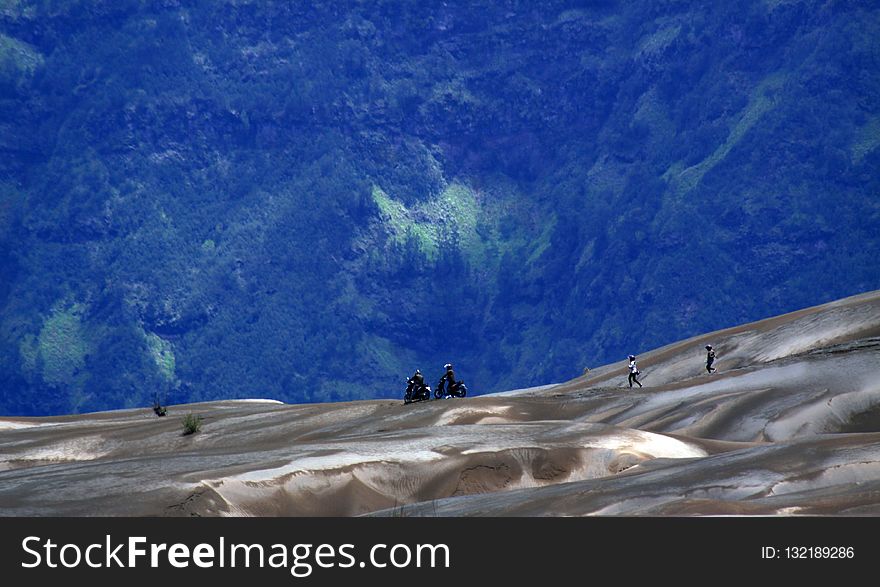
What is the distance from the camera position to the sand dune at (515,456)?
26688 mm

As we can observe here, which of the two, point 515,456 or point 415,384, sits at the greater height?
point 415,384

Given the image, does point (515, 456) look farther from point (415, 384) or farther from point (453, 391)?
point (415, 384)

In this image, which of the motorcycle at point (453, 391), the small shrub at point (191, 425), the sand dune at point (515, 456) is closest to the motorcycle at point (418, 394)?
the motorcycle at point (453, 391)

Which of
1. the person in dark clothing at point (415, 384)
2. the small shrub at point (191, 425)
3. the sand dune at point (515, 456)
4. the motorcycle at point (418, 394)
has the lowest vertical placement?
the sand dune at point (515, 456)

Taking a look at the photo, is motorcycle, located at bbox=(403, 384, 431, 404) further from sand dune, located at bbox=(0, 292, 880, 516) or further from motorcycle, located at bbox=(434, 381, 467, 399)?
sand dune, located at bbox=(0, 292, 880, 516)

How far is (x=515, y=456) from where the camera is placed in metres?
33.9

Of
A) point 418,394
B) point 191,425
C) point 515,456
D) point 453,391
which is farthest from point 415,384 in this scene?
point 515,456

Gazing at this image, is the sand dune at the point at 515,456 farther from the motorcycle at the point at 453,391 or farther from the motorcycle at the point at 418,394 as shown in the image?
the motorcycle at the point at 453,391

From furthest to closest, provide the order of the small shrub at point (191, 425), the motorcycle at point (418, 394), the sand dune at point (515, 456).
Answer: the motorcycle at point (418, 394), the small shrub at point (191, 425), the sand dune at point (515, 456)
